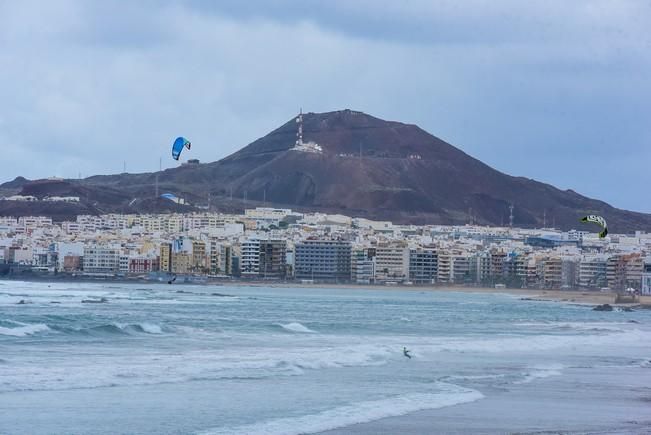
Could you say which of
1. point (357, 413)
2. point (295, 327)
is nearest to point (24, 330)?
point (295, 327)

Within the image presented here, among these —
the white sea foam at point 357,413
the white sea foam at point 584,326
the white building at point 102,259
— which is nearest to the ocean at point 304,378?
the white sea foam at point 357,413

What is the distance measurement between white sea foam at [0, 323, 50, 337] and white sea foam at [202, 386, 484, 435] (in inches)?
398

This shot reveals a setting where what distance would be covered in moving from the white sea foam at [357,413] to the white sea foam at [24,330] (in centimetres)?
1010

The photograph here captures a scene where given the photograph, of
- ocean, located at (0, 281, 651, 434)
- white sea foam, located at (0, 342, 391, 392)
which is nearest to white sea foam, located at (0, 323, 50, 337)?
ocean, located at (0, 281, 651, 434)

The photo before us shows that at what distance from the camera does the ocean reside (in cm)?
1562

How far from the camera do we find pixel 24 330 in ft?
88.6

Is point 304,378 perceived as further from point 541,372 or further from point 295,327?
point 295,327

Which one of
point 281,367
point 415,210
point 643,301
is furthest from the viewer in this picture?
point 415,210

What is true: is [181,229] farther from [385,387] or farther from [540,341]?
[385,387]

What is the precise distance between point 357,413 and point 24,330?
12165mm

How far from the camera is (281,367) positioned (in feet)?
70.9

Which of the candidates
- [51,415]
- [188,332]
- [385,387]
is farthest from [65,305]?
[51,415]

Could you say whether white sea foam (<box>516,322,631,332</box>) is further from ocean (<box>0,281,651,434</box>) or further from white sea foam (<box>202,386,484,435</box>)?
white sea foam (<box>202,386,484,435</box>)

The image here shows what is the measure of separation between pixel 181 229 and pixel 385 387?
122635 mm
